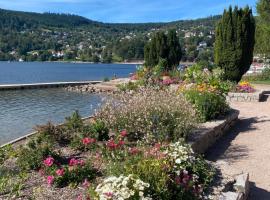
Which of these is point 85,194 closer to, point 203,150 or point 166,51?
point 203,150

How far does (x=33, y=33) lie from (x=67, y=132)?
149795 mm

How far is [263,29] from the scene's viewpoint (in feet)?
87.4

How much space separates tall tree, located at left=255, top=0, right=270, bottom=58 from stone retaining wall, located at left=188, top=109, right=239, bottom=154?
17.7 metres

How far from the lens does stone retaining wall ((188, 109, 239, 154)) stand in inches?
293

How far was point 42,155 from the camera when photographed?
20.1 feet

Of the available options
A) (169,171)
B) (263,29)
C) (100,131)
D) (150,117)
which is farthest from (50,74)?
(169,171)

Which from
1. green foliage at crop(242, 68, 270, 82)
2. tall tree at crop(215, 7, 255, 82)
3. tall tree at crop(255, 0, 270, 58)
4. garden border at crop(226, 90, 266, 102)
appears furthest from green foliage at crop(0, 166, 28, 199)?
tall tree at crop(255, 0, 270, 58)

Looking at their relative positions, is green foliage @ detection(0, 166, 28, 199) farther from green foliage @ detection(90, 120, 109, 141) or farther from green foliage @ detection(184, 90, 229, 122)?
green foliage @ detection(184, 90, 229, 122)

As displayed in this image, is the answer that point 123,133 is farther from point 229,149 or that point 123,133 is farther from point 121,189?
Answer: point 121,189

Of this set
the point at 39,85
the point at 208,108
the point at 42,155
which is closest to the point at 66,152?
the point at 42,155

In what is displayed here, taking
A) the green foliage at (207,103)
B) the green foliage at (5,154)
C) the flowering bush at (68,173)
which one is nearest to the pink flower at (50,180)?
the flowering bush at (68,173)

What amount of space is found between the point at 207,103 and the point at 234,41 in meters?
9.09

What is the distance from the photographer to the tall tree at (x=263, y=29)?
2658 centimetres

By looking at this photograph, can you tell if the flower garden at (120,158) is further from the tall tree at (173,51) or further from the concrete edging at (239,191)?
the tall tree at (173,51)
